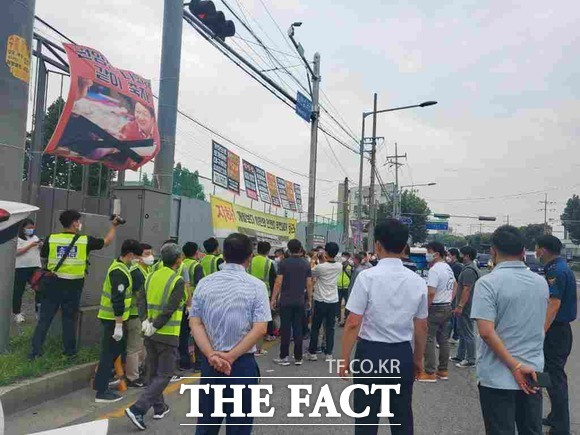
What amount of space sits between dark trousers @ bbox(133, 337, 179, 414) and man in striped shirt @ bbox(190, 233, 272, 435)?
1.52 m

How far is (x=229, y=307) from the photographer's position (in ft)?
10.5

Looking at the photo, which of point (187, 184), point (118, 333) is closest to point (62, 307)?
point (118, 333)

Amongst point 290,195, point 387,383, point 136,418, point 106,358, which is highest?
point 290,195

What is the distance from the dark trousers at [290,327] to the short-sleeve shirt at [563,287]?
3.64 metres

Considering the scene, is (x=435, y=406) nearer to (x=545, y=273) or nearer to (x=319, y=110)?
(x=545, y=273)

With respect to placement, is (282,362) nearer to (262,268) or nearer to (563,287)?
(262,268)

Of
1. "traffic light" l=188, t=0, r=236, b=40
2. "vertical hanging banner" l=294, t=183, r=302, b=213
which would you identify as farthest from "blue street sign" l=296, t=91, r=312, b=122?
"vertical hanging banner" l=294, t=183, r=302, b=213

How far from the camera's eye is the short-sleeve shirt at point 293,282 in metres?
7.38

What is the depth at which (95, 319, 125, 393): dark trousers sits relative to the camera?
5.42 meters

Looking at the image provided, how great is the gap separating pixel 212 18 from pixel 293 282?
5.33 meters

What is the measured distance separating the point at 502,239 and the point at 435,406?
2.98m

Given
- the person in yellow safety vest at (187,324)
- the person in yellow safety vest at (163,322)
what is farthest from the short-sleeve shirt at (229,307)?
the person in yellow safety vest at (187,324)

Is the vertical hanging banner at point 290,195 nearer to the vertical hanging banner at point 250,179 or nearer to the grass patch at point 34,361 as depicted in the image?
the vertical hanging banner at point 250,179

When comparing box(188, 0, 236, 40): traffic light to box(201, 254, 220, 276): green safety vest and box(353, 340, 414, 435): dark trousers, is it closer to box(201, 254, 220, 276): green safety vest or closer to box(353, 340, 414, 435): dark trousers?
box(201, 254, 220, 276): green safety vest
